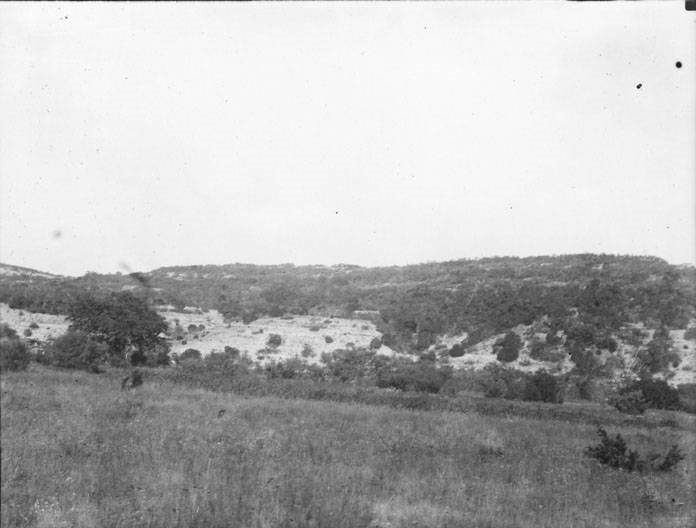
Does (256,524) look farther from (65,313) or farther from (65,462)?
(65,313)

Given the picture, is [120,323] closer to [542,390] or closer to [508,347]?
[542,390]

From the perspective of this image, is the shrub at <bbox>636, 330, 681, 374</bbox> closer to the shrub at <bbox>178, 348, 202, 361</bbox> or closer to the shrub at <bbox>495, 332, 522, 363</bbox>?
the shrub at <bbox>495, 332, 522, 363</bbox>

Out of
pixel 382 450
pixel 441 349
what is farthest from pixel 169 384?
pixel 441 349

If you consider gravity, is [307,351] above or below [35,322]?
below

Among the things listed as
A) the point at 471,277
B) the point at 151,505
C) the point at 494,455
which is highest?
the point at 471,277

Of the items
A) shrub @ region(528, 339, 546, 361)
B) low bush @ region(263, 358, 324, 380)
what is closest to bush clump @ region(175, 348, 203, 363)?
low bush @ region(263, 358, 324, 380)

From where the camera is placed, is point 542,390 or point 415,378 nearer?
point 542,390

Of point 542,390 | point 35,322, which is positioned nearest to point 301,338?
point 35,322
